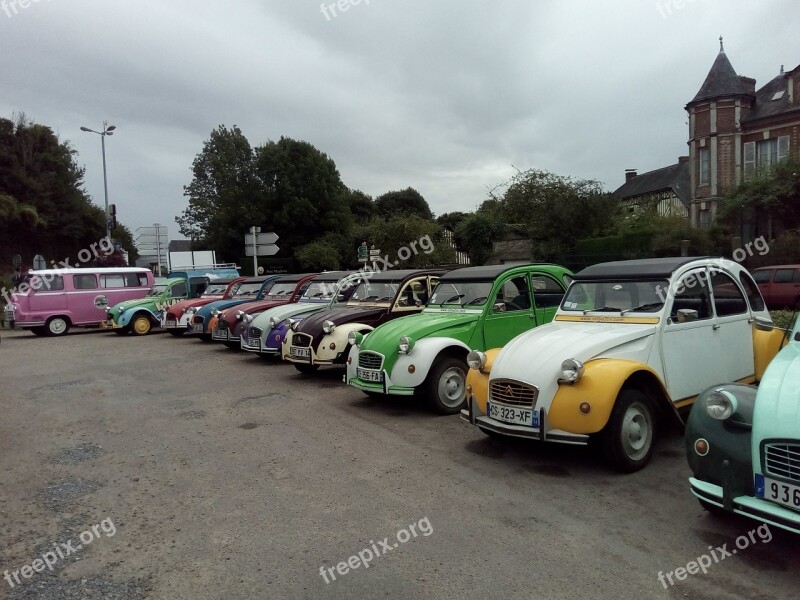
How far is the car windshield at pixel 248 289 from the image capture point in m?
16.0

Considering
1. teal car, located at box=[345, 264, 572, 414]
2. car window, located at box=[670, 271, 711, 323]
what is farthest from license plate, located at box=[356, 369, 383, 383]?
car window, located at box=[670, 271, 711, 323]

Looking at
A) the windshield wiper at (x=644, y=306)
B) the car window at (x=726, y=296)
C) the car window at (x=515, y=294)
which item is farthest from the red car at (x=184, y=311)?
the car window at (x=726, y=296)

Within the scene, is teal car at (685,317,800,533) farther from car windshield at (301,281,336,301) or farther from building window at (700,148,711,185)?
building window at (700,148,711,185)

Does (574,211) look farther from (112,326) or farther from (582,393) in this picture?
(582,393)

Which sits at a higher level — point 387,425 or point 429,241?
point 429,241

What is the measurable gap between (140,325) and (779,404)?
1841 cm

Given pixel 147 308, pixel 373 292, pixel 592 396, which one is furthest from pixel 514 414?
pixel 147 308

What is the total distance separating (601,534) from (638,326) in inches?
89.3

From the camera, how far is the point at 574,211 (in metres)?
26.3

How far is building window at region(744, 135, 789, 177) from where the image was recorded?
2919 cm

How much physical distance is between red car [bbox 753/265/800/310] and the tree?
43.3 m

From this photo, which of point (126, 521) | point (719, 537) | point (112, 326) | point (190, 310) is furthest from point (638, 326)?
point (112, 326)

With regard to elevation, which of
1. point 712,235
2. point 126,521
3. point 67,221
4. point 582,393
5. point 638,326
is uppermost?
point 67,221

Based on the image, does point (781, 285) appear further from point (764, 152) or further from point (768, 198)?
point (764, 152)
